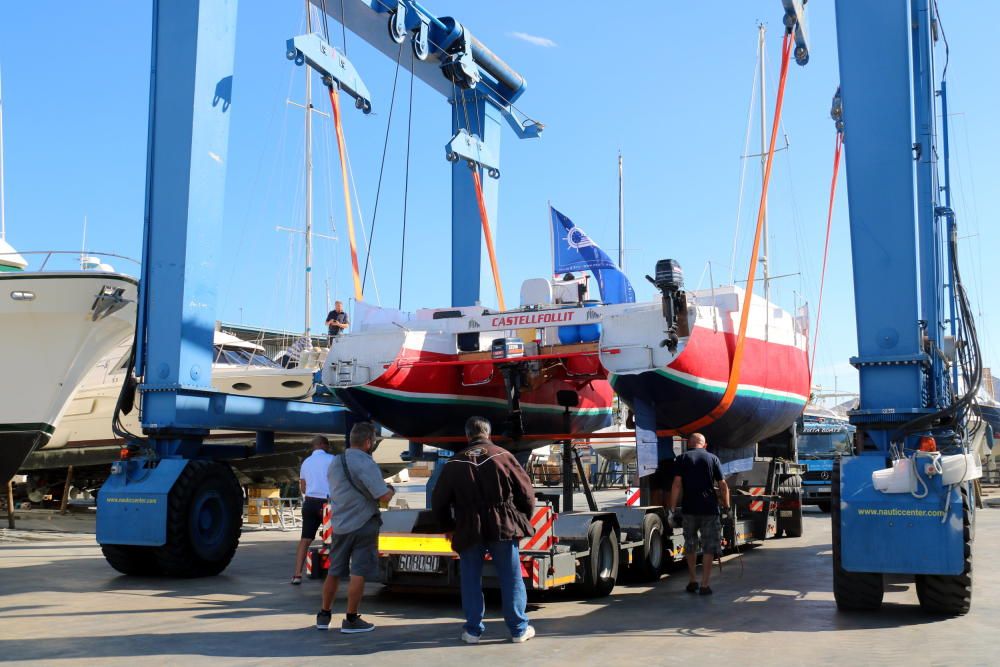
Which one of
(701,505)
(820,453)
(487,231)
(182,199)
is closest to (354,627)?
(701,505)

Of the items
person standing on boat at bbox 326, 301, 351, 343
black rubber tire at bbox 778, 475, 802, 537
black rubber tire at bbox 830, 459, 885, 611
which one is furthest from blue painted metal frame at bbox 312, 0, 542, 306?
black rubber tire at bbox 830, 459, 885, 611

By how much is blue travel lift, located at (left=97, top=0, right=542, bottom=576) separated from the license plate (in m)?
2.91

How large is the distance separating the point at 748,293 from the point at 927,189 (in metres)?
2.05

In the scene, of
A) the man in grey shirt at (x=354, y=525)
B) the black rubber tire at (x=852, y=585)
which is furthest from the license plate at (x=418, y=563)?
the black rubber tire at (x=852, y=585)

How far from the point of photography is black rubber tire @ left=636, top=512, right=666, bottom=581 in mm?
9023

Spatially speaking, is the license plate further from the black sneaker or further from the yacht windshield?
the yacht windshield

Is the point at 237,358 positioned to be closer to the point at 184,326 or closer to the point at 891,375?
the point at 184,326

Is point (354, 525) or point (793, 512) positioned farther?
point (793, 512)

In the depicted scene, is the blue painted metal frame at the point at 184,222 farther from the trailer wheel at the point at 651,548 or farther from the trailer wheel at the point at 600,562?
the trailer wheel at the point at 651,548

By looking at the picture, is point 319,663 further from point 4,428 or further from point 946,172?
point 4,428

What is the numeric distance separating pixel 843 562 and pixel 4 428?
1227 centimetres

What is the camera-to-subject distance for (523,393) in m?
11.1

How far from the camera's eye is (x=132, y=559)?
9562mm

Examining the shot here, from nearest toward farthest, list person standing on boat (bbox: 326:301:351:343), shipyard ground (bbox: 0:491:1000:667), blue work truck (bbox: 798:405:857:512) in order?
shipyard ground (bbox: 0:491:1000:667) < person standing on boat (bbox: 326:301:351:343) < blue work truck (bbox: 798:405:857:512)
